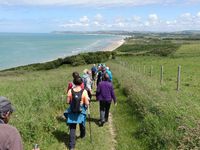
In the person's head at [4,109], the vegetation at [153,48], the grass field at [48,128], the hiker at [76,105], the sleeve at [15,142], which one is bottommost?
the vegetation at [153,48]

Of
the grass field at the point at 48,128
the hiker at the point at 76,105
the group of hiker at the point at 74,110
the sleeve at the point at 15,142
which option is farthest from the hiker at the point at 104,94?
the sleeve at the point at 15,142

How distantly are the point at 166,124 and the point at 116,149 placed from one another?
1535mm

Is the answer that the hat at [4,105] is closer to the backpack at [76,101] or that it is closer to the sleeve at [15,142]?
the sleeve at [15,142]

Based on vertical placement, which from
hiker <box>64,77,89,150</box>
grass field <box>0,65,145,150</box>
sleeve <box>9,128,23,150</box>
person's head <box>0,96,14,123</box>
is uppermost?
person's head <box>0,96,14,123</box>

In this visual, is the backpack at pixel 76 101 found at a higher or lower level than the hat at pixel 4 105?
lower

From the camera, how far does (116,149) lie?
9.74 metres

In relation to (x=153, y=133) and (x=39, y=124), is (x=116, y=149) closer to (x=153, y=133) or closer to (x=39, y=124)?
(x=153, y=133)

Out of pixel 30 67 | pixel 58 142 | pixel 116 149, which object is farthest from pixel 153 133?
pixel 30 67

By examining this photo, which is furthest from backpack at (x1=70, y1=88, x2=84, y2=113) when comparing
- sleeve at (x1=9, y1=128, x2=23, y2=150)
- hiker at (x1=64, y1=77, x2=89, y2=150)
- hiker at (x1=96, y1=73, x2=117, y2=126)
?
sleeve at (x1=9, y1=128, x2=23, y2=150)

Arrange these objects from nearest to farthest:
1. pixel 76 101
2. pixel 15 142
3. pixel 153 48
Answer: pixel 15 142, pixel 76 101, pixel 153 48

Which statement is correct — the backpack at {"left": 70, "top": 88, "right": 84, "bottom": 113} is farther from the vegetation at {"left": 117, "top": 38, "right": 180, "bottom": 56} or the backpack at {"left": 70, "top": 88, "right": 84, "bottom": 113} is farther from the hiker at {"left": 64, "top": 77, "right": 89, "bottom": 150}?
the vegetation at {"left": 117, "top": 38, "right": 180, "bottom": 56}

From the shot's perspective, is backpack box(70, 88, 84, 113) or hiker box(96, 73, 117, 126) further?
hiker box(96, 73, 117, 126)

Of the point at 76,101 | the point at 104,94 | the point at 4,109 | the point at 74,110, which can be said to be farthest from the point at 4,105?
the point at 104,94

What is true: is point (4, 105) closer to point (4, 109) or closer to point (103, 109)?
point (4, 109)
